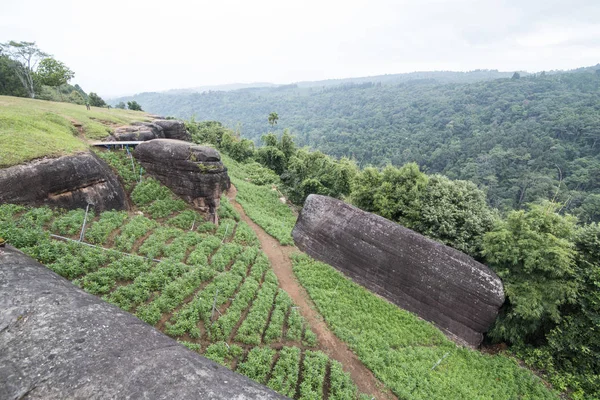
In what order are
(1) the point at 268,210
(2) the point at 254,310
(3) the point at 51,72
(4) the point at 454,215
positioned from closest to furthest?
1. (2) the point at 254,310
2. (4) the point at 454,215
3. (1) the point at 268,210
4. (3) the point at 51,72

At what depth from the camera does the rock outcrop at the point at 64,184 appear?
12656 millimetres

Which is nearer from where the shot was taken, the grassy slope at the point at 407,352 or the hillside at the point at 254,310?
the hillside at the point at 254,310

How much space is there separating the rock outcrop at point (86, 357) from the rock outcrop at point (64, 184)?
7.85 meters

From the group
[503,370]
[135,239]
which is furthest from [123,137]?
[503,370]

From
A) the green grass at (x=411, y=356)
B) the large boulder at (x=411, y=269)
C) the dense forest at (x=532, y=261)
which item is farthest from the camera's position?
the large boulder at (x=411, y=269)

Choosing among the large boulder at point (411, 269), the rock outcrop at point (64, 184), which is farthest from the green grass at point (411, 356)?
the rock outcrop at point (64, 184)

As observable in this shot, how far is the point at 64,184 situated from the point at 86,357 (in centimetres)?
1238

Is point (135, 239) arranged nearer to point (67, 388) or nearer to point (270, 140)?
point (67, 388)

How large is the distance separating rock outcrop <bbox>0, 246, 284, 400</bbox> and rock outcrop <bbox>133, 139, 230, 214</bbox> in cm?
1203

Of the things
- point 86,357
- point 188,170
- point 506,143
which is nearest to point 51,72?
point 188,170

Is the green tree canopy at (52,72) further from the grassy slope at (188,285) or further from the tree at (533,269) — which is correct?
the tree at (533,269)

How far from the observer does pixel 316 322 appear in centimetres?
1419

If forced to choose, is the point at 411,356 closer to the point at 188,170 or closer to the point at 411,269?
the point at 411,269

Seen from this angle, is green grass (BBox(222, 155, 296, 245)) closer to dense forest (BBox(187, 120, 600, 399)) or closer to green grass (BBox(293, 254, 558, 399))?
dense forest (BBox(187, 120, 600, 399))
